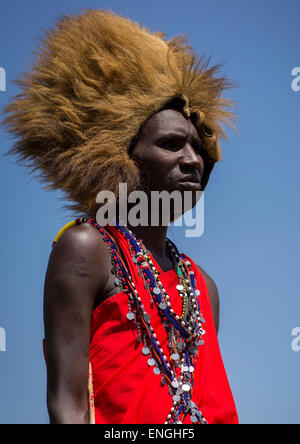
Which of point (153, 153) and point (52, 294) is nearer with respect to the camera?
point (52, 294)

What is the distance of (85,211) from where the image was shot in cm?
346

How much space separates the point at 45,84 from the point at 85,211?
2.41 feet

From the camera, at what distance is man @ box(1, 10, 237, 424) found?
2.92 m

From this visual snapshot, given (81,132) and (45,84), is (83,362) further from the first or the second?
(45,84)

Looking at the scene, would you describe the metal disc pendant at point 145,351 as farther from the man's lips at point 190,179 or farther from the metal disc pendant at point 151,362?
the man's lips at point 190,179

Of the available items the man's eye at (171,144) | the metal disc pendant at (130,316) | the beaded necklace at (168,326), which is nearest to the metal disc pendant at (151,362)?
the beaded necklace at (168,326)

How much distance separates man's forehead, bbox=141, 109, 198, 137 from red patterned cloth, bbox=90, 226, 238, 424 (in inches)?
23.5

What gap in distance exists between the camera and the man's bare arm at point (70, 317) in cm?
281

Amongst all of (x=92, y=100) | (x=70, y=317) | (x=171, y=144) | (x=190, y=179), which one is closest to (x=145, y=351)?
(x=70, y=317)

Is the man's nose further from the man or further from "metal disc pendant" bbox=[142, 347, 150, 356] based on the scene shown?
"metal disc pendant" bbox=[142, 347, 150, 356]

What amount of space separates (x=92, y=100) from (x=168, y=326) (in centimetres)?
127

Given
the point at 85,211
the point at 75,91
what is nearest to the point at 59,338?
the point at 85,211

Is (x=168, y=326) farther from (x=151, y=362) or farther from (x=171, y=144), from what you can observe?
(x=171, y=144)

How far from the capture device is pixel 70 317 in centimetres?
289
